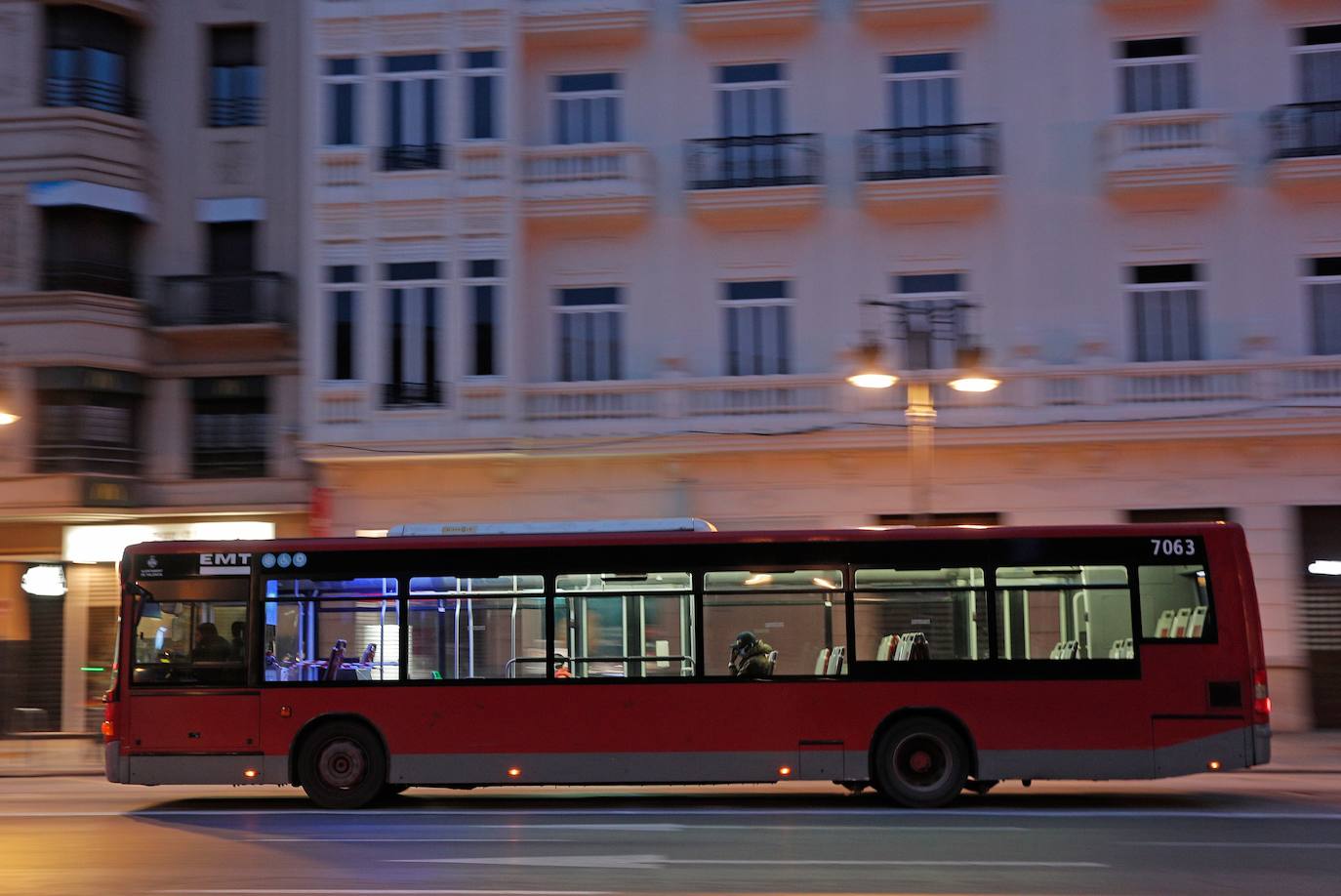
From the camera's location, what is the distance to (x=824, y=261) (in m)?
23.4

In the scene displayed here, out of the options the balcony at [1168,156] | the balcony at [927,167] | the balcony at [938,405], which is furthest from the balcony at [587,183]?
the balcony at [1168,156]

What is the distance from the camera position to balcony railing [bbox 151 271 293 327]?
80.7 feet

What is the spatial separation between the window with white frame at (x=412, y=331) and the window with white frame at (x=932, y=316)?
750cm

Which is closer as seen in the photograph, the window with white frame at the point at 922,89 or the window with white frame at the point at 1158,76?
Answer: the window with white frame at the point at 1158,76

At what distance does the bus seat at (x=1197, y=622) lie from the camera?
14.1 metres

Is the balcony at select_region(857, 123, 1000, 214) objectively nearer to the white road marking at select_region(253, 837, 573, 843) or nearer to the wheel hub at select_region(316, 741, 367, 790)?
the wheel hub at select_region(316, 741, 367, 790)

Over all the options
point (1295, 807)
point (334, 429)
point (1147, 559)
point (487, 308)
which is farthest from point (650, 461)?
point (1295, 807)

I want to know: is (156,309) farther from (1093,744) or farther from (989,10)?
(1093,744)

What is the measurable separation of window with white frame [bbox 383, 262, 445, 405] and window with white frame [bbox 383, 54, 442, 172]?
1.75m

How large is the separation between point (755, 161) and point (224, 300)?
9518 mm

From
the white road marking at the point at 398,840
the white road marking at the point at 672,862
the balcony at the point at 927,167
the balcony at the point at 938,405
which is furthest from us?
the balcony at the point at 927,167

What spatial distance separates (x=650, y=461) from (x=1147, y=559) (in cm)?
1009

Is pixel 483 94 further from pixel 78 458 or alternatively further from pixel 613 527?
pixel 613 527

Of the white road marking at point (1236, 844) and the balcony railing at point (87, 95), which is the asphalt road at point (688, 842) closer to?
the white road marking at point (1236, 844)
